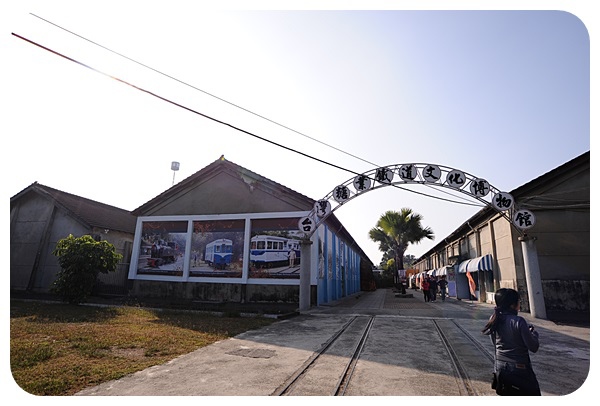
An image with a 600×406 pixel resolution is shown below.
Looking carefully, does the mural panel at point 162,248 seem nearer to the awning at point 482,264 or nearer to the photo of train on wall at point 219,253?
the photo of train on wall at point 219,253

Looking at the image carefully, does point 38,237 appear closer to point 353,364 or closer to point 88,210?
point 88,210

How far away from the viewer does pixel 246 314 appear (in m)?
13.2

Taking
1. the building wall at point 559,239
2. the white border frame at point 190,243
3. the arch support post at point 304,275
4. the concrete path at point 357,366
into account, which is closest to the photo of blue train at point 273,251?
the white border frame at point 190,243

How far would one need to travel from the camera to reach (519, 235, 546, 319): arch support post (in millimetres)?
12734

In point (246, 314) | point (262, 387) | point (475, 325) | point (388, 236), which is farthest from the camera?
point (388, 236)

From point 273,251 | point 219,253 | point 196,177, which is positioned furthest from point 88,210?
point 273,251

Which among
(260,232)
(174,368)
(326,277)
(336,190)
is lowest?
(174,368)

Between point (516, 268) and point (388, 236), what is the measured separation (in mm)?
20895

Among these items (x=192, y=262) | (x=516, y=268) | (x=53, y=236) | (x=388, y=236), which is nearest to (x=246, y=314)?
(x=192, y=262)

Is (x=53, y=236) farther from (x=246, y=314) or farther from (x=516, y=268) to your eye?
(x=516, y=268)

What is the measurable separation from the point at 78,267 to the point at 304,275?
10.9 metres

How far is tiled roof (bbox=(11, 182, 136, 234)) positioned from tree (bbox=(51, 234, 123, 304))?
5.41 m

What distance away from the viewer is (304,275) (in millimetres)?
14516

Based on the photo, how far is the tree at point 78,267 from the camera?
15336 millimetres
